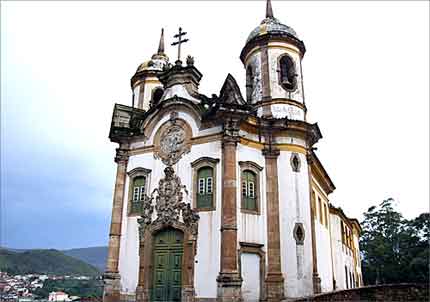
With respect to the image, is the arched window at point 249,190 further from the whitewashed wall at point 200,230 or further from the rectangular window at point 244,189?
the whitewashed wall at point 200,230

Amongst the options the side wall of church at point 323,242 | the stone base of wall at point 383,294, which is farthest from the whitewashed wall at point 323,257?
the stone base of wall at point 383,294

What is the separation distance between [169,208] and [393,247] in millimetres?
39892

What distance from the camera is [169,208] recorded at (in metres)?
→ 17.2

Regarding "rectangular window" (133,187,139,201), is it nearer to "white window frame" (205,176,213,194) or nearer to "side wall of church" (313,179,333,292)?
"white window frame" (205,176,213,194)

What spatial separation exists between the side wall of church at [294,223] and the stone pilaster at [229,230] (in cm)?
236

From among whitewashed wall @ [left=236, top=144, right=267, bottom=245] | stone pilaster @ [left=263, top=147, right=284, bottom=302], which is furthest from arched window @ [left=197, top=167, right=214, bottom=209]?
stone pilaster @ [left=263, top=147, right=284, bottom=302]

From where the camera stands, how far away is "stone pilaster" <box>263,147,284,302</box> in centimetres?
1541

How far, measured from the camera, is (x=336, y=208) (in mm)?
27094

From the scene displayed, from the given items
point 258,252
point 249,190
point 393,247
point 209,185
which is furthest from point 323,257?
point 393,247

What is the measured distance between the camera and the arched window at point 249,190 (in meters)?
16.6

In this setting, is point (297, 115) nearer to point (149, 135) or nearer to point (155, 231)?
point (149, 135)

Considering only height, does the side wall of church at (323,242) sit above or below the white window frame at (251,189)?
below

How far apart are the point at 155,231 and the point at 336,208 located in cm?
1501

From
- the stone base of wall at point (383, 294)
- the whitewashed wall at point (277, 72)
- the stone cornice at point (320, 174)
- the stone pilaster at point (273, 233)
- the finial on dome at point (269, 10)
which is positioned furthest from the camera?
the finial on dome at point (269, 10)
